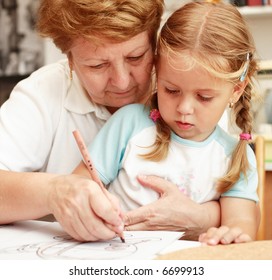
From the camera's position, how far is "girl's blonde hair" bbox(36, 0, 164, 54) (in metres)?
1.09

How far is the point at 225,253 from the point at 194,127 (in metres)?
0.37

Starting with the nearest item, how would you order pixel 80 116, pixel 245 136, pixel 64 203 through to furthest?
pixel 64 203 → pixel 245 136 → pixel 80 116

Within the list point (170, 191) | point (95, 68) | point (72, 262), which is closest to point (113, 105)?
point (95, 68)

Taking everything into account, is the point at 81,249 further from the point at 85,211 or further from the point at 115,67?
the point at 115,67

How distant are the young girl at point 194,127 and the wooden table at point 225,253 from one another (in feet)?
0.76

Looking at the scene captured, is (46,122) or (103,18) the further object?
(46,122)

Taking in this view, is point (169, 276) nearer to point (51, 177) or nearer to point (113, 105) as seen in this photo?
point (51, 177)

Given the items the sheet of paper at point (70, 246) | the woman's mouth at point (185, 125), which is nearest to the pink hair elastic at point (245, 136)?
the woman's mouth at point (185, 125)

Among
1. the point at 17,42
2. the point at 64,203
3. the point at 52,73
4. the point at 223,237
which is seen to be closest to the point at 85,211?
the point at 64,203

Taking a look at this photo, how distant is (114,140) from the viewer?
118cm

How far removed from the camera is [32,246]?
2.93 feet

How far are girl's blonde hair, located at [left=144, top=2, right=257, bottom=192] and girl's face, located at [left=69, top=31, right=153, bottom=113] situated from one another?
51mm

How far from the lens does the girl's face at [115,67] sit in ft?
3.72

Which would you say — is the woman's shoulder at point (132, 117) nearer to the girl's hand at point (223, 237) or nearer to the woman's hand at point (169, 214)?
the woman's hand at point (169, 214)
